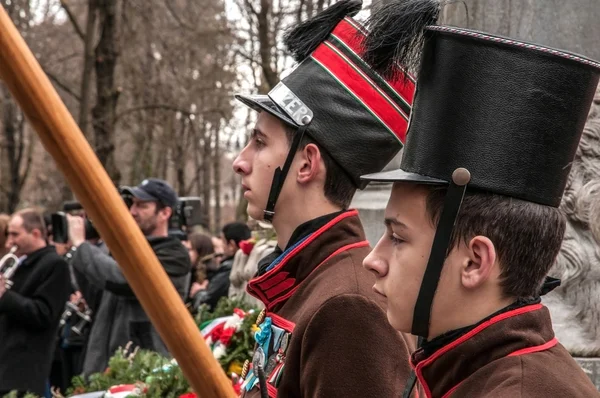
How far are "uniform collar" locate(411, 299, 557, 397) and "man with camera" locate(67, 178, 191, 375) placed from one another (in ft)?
16.6

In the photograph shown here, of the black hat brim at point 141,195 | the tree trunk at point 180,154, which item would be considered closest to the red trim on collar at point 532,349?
the black hat brim at point 141,195

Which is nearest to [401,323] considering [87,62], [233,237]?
[233,237]

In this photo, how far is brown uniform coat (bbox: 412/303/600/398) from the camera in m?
1.79

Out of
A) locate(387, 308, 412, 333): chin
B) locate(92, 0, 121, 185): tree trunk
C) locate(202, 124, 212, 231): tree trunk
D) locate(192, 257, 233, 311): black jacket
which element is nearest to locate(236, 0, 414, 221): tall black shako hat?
locate(387, 308, 412, 333): chin

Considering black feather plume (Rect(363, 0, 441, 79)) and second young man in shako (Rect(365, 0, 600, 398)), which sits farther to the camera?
black feather plume (Rect(363, 0, 441, 79))

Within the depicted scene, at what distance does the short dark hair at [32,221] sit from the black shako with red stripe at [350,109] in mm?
5034

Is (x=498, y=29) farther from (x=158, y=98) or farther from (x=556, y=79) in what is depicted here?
(x=158, y=98)

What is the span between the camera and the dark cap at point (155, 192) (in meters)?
7.25

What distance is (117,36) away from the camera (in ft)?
44.9

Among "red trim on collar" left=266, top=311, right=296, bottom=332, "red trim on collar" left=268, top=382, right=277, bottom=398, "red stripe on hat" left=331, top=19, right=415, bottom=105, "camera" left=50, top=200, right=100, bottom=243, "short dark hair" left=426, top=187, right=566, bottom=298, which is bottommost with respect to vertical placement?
"camera" left=50, top=200, right=100, bottom=243

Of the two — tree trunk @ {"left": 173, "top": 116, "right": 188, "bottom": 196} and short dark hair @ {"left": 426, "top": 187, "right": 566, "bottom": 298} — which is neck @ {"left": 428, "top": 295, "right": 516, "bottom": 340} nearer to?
short dark hair @ {"left": 426, "top": 187, "right": 566, "bottom": 298}

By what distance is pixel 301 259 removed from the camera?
2863 millimetres

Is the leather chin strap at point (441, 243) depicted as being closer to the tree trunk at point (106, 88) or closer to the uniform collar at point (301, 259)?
the uniform collar at point (301, 259)

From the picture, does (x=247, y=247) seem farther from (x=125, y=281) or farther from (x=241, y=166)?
(x=241, y=166)
